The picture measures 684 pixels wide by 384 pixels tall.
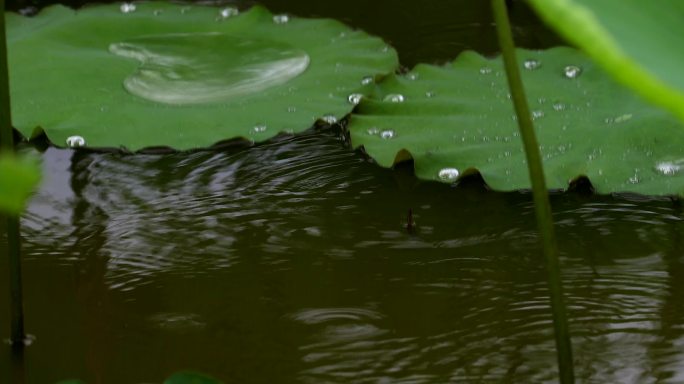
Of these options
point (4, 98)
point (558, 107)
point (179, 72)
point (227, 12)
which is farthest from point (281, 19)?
point (4, 98)

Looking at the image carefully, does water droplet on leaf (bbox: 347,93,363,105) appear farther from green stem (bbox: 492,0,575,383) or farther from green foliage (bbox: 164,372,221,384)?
green foliage (bbox: 164,372,221,384)

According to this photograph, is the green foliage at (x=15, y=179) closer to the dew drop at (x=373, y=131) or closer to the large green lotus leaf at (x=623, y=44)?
the large green lotus leaf at (x=623, y=44)

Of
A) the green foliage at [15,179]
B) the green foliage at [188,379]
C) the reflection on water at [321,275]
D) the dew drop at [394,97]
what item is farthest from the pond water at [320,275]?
the green foliage at [15,179]

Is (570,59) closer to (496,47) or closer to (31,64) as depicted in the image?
(496,47)

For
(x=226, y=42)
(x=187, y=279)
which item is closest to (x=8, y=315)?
(x=187, y=279)

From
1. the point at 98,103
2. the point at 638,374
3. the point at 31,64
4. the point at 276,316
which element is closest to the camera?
the point at 638,374

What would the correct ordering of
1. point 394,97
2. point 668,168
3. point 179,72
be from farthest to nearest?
point 179,72 < point 394,97 < point 668,168

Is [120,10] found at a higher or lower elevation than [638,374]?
higher

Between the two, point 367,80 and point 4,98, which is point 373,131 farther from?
point 4,98
